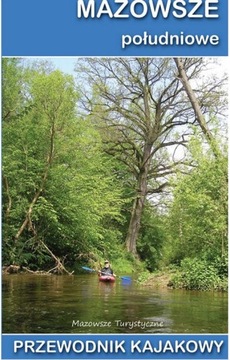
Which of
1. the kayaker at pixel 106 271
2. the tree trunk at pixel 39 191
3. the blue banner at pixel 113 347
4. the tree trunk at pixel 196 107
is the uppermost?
the tree trunk at pixel 196 107

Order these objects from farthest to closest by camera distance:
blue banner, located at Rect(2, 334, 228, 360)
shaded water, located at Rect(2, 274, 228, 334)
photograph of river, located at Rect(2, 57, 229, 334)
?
photograph of river, located at Rect(2, 57, 229, 334), shaded water, located at Rect(2, 274, 228, 334), blue banner, located at Rect(2, 334, 228, 360)

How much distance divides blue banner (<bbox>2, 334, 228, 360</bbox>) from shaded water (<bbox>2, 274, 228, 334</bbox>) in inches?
17.5

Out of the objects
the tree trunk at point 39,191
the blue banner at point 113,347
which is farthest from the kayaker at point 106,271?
the blue banner at point 113,347

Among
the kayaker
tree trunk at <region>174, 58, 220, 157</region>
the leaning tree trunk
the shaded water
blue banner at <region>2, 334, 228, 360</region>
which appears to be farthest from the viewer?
the leaning tree trunk

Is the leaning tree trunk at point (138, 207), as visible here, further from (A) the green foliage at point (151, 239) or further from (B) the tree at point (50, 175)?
(B) the tree at point (50, 175)

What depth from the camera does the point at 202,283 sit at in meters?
11.4

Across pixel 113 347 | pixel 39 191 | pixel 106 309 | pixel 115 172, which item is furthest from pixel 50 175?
pixel 113 347

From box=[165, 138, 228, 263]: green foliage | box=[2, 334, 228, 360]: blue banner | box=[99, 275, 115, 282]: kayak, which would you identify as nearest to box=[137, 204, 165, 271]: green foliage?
box=[99, 275, 115, 282]: kayak

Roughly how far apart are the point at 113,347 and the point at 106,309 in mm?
2176

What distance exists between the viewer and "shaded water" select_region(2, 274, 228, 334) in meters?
7.34

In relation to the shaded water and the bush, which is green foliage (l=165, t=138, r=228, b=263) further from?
the shaded water

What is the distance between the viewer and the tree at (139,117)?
46.7 feet

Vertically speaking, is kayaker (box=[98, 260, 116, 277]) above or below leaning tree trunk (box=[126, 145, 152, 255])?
below

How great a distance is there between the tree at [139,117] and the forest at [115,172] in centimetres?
4
